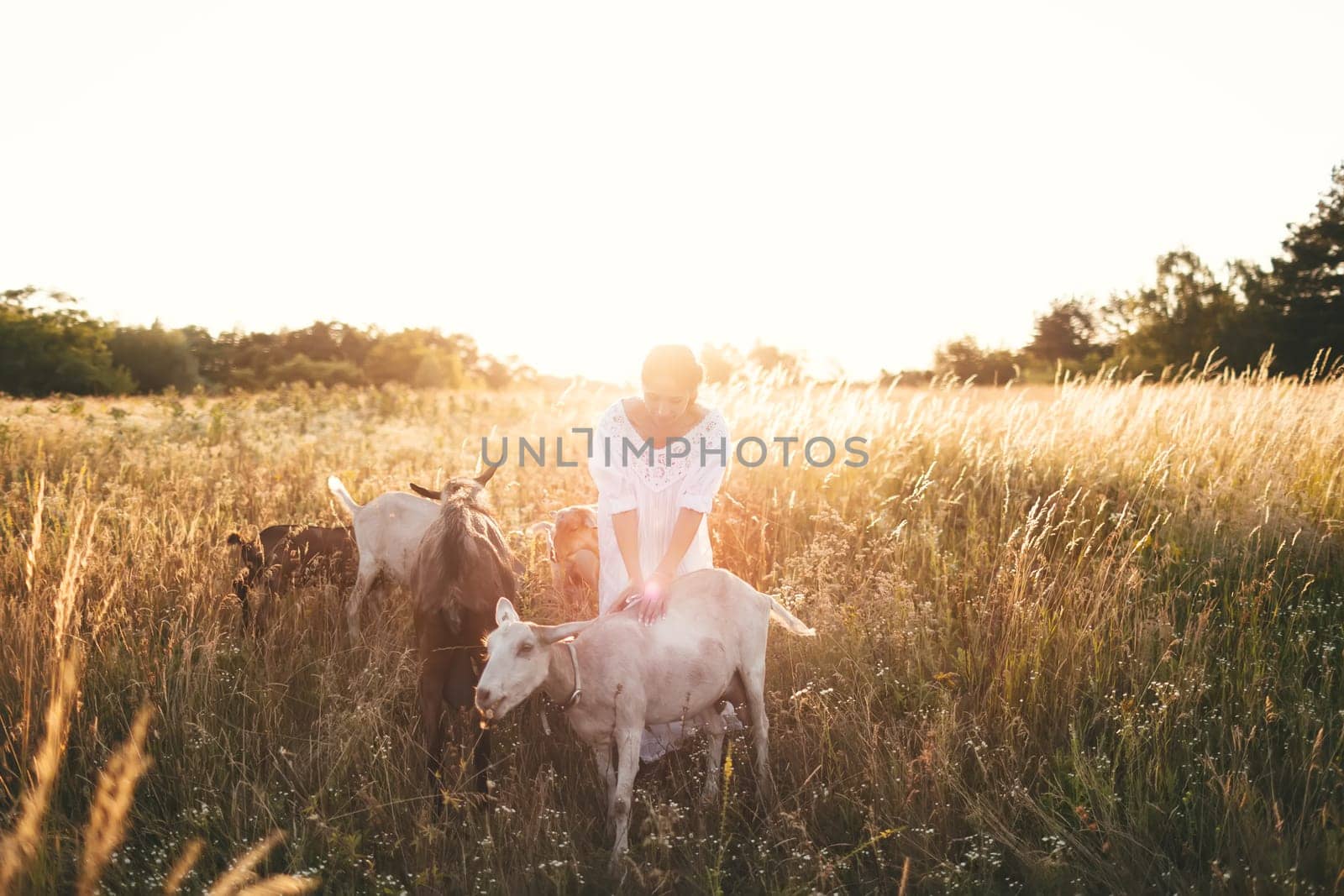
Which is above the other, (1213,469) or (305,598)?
(1213,469)

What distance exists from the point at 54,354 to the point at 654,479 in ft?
106

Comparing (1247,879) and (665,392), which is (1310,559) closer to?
(1247,879)

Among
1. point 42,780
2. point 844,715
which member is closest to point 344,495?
point 42,780

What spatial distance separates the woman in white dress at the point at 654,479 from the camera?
371 centimetres

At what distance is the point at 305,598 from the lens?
175 inches


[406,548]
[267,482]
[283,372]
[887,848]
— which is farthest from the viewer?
[283,372]

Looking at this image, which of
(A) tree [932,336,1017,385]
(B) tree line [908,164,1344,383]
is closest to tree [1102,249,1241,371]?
(B) tree line [908,164,1344,383]

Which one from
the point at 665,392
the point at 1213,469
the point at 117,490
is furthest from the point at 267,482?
the point at 1213,469

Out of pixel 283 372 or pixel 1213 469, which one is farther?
pixel 283 372

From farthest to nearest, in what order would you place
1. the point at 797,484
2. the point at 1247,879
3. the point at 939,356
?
the point at 939,356 < the point at 797,484 < the point at 1247,879

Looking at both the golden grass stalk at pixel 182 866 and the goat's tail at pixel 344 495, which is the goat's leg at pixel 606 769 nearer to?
the golden grass stalk at pixel 182 866

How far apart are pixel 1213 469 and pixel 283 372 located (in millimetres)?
38535

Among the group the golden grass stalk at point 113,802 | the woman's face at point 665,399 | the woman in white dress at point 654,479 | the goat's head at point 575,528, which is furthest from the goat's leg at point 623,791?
the goat's head at point 575,528

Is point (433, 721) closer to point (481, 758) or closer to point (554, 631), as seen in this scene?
point (481, 758)
